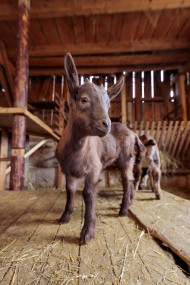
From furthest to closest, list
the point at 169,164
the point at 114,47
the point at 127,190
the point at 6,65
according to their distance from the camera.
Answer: the point at 169,164 → the point at 6,65 → the point at 114,47 → the point at 127,190

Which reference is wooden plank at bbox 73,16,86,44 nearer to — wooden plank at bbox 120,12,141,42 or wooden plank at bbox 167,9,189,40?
wooden plank at bbox 120,12,141,42

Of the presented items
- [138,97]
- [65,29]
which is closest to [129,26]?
[65,29]

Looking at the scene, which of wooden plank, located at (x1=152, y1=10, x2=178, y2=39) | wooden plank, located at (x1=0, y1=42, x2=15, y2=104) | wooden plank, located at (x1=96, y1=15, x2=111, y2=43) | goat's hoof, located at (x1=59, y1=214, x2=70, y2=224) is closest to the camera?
goat's hoof, located at (x1=59, y1=214, x2=70, y2=224)

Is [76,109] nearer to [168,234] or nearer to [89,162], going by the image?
[89,162]

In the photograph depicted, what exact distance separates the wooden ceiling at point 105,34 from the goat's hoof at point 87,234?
4789mm

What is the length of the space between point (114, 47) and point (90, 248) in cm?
579

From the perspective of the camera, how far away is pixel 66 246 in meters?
1.22

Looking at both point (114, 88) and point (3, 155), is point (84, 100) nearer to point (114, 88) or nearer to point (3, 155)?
point (114, 88)

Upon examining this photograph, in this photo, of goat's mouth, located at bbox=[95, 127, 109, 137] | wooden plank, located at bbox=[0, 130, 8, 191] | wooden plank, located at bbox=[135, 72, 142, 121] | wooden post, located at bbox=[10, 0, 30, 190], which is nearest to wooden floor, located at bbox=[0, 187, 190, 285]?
goat's mouth, located at bbox=[95, 127, 109, 137]

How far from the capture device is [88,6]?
3912 mm

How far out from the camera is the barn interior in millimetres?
1031

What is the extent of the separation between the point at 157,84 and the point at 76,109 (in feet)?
24.9

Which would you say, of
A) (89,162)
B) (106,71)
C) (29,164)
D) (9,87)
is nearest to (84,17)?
(106,71)

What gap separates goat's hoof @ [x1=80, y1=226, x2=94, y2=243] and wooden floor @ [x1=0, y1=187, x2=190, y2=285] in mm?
40
